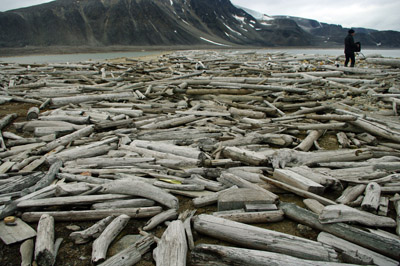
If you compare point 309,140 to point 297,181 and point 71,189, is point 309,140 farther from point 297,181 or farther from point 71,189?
point 71,189

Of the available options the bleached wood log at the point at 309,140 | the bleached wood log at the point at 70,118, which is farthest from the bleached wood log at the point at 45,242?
the bleached wood log at the point at 309,140

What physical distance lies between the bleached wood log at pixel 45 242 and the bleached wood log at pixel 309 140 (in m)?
4.87

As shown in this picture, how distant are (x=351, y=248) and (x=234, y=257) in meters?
1.36

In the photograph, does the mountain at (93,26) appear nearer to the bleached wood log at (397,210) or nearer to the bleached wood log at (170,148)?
the bleached wood log at (170,148)

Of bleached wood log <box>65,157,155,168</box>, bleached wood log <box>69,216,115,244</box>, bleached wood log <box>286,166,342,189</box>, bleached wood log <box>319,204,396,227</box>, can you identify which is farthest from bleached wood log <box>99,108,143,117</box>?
bleached wood log <box>319,204,396,227</box>

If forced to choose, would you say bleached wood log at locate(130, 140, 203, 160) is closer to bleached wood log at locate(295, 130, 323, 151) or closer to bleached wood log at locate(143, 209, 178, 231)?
bleached wood log at locate(143, 209, 178, 231)

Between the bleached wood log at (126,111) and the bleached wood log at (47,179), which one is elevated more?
the bleached wood log at (126,111)

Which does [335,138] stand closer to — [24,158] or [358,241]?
[358,241]

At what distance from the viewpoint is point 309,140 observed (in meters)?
6.00

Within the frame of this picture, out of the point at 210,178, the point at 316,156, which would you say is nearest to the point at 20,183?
the point at 210,178

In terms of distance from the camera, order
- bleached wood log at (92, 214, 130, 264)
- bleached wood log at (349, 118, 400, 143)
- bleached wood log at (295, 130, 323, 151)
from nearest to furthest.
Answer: bleached wood log at (92, 214, 130, 264) < bleached wood log at (295, 130, 323, 151) < bleached wood log at (349, 118, 400, 143)

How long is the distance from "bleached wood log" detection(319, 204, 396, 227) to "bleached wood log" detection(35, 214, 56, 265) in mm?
3309

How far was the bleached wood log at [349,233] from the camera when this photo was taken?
2.76 metres

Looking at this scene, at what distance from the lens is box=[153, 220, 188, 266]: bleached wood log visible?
2.69 metres
